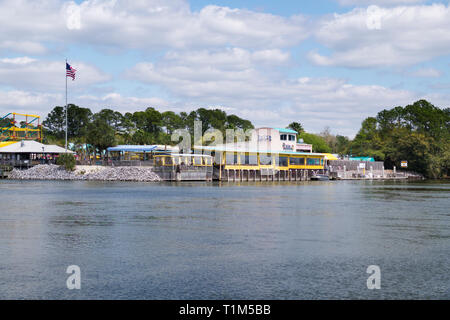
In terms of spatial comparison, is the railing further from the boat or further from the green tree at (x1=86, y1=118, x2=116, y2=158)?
the boat

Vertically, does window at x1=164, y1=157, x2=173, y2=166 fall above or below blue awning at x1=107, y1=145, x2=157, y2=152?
below

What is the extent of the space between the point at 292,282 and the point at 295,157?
84418mm

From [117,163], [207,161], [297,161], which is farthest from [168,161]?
[297,161]

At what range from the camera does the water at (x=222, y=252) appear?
17547 mm

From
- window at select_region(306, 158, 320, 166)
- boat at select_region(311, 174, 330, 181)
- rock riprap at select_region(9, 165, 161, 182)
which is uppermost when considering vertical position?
window at select_region(306, 158, 320, 166)

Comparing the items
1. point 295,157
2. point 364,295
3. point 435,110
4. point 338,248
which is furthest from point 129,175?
point 435,110

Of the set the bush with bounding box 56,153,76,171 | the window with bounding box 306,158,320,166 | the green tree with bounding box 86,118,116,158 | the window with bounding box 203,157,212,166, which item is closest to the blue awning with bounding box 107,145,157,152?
the green tree with bounding box 86,118,116,158

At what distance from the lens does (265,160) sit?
98.6 metres

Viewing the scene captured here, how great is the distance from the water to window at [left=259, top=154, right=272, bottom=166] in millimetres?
55921

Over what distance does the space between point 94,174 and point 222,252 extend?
7272 centimetres

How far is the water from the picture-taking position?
17547 mm

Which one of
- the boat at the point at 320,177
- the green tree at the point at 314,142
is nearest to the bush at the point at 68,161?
the boat at the point at 320,177

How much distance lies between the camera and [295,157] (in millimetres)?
101875

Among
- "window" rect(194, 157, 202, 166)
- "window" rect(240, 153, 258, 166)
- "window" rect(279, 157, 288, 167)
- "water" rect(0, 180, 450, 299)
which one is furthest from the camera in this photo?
"window" rect(279, 157, 288, 167)
